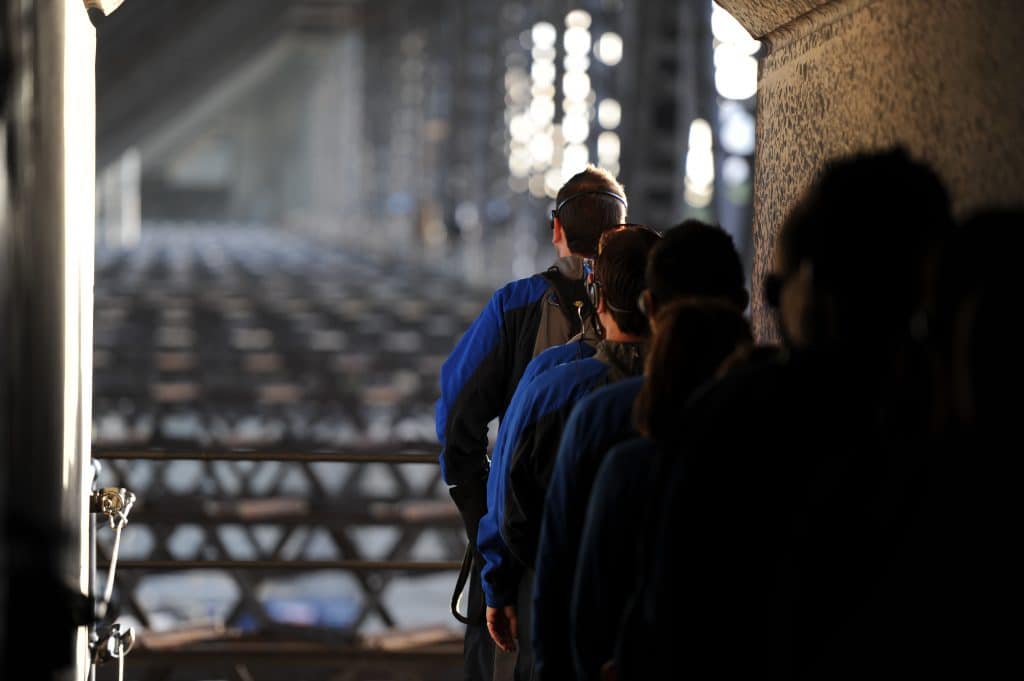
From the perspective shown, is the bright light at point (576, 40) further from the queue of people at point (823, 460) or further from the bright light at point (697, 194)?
the queue of people at point (823, 460)

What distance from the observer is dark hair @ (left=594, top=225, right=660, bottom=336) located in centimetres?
260

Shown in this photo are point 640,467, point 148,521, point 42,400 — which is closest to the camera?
point 640,467

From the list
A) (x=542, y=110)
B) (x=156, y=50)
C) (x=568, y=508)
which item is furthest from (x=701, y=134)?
(x=156, y=50)

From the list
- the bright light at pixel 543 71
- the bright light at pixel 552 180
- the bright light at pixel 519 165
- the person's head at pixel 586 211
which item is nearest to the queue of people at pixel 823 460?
the person's head at pixel 586 211

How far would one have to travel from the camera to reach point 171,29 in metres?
25.8

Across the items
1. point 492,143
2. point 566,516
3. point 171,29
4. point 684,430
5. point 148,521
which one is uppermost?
point 171,29

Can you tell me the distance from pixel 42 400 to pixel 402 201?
38.5 m

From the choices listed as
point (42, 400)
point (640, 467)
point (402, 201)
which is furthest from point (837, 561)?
point (402, 201)

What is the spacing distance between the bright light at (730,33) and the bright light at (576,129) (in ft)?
29.6

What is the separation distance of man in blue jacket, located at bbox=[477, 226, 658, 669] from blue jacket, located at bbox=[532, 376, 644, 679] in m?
0.25

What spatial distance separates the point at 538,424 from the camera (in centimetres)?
277

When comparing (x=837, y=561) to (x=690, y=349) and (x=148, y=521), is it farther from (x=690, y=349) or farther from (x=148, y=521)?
(x=148, y=521)

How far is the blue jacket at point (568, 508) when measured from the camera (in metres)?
2.38

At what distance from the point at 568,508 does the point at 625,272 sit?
0.45 metres
